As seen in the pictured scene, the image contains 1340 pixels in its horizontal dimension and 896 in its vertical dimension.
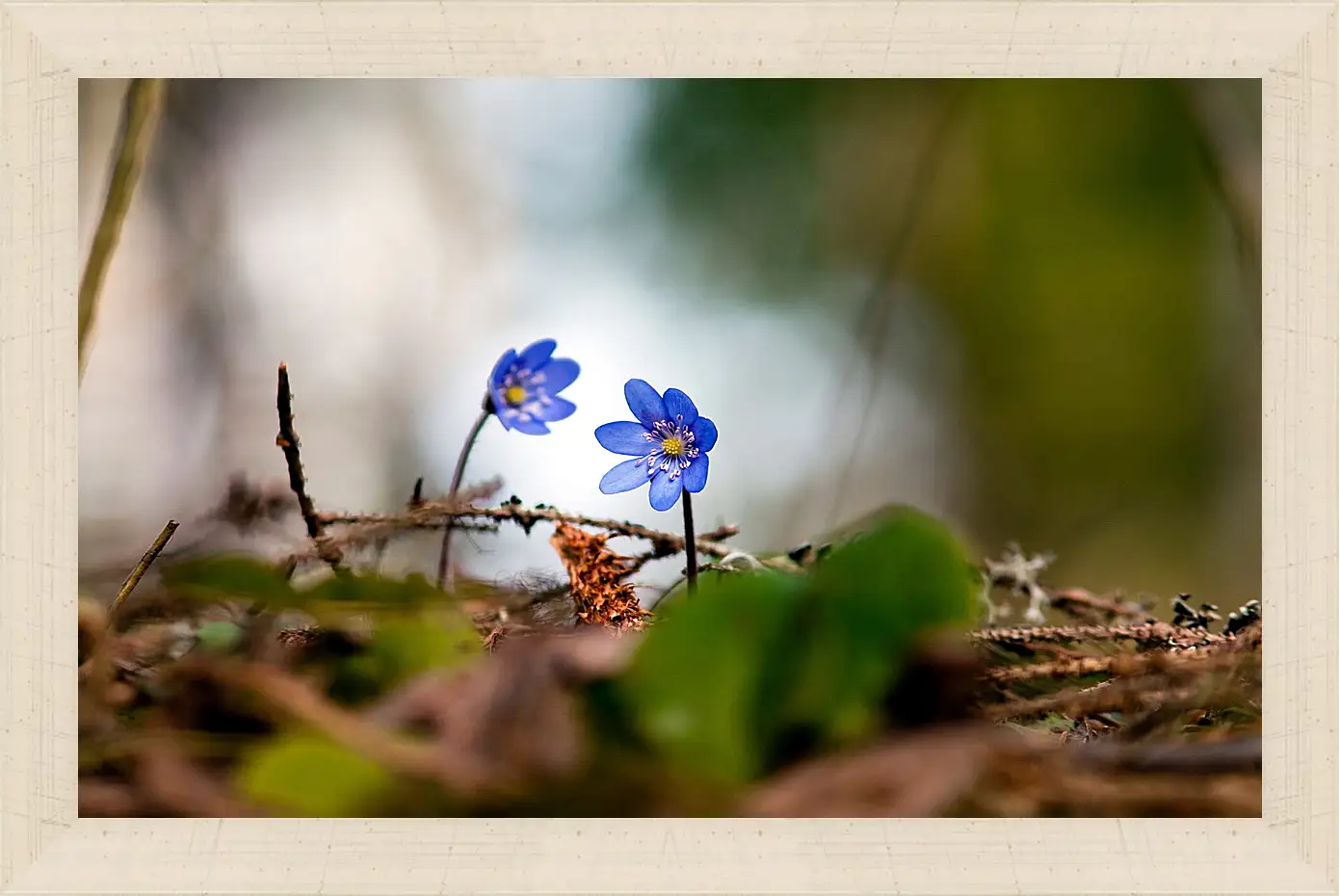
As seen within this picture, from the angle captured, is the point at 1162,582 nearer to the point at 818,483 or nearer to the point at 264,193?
the point at 818,483

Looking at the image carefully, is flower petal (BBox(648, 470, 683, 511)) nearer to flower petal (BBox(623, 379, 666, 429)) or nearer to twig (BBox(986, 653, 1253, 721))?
flower petal (BBox(623, 379, 666, 429))

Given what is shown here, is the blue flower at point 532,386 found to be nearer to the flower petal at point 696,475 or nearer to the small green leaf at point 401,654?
the flower petal at point 696,475

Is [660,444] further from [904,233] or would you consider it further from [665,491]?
[904,233]

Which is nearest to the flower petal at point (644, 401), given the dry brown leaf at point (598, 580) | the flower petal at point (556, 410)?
the dry brown leaf at point (598, 580)

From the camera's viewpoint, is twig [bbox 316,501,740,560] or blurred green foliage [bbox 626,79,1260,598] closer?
twig [bbox 316,501,740,560]

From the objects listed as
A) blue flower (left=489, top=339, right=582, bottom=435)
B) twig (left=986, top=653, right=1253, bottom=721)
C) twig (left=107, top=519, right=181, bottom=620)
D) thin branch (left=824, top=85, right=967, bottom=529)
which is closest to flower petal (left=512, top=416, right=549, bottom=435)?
blue flower (left=489, top=339, right=582, bottom=435)

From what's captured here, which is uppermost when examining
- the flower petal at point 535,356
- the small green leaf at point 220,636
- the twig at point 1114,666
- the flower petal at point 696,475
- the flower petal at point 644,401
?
the flower petal at point 535,356
